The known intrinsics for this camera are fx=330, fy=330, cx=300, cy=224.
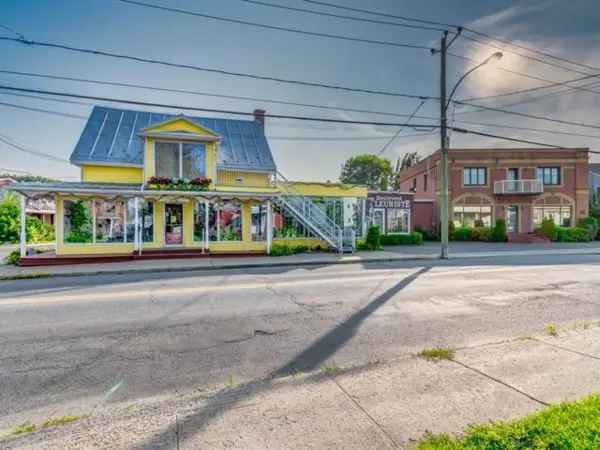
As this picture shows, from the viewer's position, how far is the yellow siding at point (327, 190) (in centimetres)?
2053

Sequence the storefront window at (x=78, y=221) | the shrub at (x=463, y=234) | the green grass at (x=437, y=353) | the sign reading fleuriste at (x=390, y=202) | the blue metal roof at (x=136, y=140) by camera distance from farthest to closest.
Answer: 1. the shrub at (x=463, y=234)
2. the sign reading fleuriste at (x=390, y=202)
3. the blue metal roof at (x=136, y=140)
4. the storefront window at (x=78, y=221)
5. the green grass at (x=437, y=353)

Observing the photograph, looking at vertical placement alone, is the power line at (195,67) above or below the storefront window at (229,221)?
above

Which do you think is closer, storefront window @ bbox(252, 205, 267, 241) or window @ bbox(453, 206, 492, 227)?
storefront window @ bbox(252, 205, 267, 241)

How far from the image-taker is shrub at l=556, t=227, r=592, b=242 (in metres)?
27.9

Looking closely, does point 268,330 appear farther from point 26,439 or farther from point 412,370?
point 26,439

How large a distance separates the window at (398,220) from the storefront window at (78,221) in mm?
19996

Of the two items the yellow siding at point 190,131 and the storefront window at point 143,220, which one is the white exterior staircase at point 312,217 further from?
the storefront window at point 143,220

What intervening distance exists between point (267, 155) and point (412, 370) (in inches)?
739

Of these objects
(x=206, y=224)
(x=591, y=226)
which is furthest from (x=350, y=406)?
(x=591, y=226)

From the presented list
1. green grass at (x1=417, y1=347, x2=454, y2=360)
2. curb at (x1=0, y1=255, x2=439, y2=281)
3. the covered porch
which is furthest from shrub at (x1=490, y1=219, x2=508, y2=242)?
green grass at (x1=417, y1=347, x2=454, y2=360)

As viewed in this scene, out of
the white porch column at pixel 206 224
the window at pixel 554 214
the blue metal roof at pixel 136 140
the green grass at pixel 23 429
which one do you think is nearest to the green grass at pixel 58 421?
the green grass at pixel 23 429

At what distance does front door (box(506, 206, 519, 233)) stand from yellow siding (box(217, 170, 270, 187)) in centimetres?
2425

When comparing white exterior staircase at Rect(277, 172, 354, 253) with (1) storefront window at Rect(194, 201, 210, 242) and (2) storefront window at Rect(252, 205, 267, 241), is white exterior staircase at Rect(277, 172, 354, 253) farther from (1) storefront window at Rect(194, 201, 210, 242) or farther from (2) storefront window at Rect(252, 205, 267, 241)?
(1) storefront window at Rect(194, 201, 210, 242)

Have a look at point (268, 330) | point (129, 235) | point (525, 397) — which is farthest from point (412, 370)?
point (129, 235)
